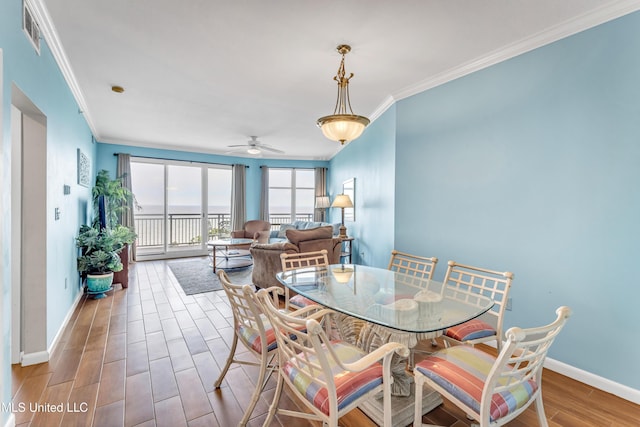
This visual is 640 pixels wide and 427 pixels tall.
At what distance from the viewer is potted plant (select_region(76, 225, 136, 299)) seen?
3.78 meters

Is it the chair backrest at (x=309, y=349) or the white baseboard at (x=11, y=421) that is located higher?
the chair backrest at (x=309, y=349)

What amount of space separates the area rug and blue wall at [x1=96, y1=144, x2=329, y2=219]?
2.09m

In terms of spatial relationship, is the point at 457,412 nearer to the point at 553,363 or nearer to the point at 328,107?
the point at 553,363

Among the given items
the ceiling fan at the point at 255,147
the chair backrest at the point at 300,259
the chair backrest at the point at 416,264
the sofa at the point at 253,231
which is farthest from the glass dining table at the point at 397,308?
the sofa at the point at 253,231

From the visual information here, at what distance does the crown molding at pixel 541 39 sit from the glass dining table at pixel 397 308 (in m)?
2.19

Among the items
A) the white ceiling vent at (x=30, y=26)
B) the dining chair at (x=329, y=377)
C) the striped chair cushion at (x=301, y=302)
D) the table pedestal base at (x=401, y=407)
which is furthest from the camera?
the striped chair cushion at (x=301, y=302)

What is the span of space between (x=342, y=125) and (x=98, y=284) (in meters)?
3.95

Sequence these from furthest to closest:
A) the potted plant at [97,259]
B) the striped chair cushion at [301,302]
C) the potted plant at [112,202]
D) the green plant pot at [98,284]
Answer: the potted plant at [112,202], the green plant pot at [98,284], the potted plant at [97,259], the striped chair cushion at [301,302]

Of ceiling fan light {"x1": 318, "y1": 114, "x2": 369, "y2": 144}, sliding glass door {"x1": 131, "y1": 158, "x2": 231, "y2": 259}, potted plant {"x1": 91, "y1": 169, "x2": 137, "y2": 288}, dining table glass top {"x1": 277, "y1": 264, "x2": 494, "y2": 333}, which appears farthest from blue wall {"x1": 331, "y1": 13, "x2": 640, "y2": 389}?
sliding glass door {"x1": 131, "y1": 158, "x2": 231, "y2": 259}

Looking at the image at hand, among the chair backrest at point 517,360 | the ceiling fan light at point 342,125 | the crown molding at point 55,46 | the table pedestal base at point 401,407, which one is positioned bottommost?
the table pedestal base at point 401,407

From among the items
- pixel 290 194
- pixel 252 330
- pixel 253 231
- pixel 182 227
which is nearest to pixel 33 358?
pixel 252 330

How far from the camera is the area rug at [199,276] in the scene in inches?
179

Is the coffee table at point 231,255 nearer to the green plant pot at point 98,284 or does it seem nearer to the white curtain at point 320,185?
the green plant pot at point 98,284

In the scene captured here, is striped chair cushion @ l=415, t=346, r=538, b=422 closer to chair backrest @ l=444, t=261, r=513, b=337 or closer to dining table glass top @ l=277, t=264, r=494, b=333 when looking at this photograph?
dining table glass top @ l=277, t=264, r=494, b=333
